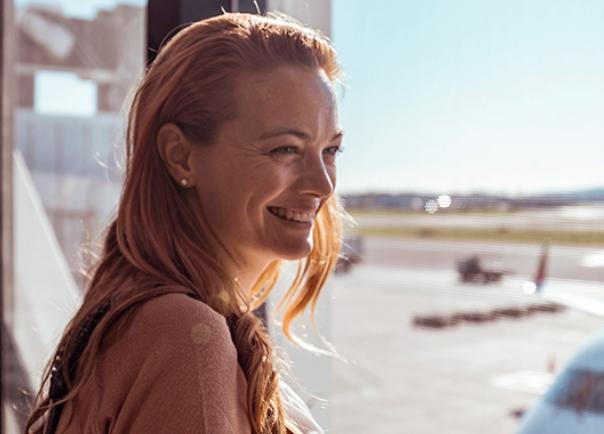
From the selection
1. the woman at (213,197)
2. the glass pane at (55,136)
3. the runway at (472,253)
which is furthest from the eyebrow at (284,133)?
the glass pane at (55,136)

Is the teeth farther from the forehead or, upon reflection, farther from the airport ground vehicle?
the airport ground vehicle

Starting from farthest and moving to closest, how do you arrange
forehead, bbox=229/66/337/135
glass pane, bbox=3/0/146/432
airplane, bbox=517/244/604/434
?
1. glass pane, bbox=3/0/146/432
2. airplane, bbox=517/244/604/434
3. forehead, bbox=229/66/337/135

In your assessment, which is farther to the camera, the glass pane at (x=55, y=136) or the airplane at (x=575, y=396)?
the glass pane at (x=55, y=136)

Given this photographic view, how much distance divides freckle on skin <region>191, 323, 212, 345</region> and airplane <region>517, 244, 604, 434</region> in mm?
1489

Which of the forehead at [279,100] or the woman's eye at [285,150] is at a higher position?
the forehead at [279,100]

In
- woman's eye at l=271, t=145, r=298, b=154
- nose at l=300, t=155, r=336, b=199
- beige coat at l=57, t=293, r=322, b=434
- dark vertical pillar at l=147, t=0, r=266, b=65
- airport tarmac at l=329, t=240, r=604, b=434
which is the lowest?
airport tarmac at l=329, t=240, r=604, b=434

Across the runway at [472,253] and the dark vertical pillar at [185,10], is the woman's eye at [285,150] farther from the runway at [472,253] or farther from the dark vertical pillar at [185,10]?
the runway at [472,253]

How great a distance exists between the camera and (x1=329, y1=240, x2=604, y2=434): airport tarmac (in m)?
5.33

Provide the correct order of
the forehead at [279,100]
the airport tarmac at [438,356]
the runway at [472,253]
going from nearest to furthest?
the forehead at [279,100], the runway at [472,253], the airport tarmac at [438,356]

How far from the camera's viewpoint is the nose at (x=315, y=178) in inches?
23.9

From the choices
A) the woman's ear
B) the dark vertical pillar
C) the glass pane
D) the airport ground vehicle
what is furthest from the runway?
the glass pane

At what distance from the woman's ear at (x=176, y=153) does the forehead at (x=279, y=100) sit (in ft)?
0.16

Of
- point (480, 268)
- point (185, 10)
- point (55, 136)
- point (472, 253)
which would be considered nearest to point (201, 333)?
point (185, 10)

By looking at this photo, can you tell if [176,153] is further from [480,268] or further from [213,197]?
[480,268]
